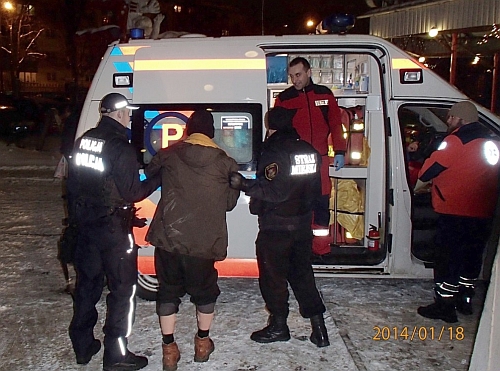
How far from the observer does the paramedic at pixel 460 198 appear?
438 cm

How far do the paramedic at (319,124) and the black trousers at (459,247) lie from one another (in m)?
0.96

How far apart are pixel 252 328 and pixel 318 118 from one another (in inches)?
74.3

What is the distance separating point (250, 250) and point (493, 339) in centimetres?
222

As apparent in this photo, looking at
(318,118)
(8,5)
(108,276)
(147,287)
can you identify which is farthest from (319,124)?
(8,5)

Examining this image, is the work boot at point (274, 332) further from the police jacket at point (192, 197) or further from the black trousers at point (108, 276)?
the black trousers at point (108, 276)

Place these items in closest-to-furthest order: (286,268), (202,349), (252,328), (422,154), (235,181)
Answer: (235,181), (202,349), (286,268), (252,328), (422,154)

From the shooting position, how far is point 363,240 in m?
5.48

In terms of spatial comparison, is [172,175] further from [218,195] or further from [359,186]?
[359,186]

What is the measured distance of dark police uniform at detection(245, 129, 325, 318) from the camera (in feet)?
12.6

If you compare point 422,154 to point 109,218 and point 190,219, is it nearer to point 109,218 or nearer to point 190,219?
point 190,219

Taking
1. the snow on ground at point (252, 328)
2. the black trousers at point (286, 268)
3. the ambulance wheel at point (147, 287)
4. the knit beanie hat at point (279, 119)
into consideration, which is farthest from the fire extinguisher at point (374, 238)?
the ambulance wheel at point (147, 287)

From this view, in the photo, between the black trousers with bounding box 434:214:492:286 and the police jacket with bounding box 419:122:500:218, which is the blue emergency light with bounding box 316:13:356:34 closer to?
the police jacket with bounding box 419:122:500:218

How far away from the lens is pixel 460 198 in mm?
4441

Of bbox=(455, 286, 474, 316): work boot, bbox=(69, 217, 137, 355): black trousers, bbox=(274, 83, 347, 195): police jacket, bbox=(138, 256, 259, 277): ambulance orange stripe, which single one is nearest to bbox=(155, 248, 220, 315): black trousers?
bbox=(69, 217, 137, 355): black trousers
